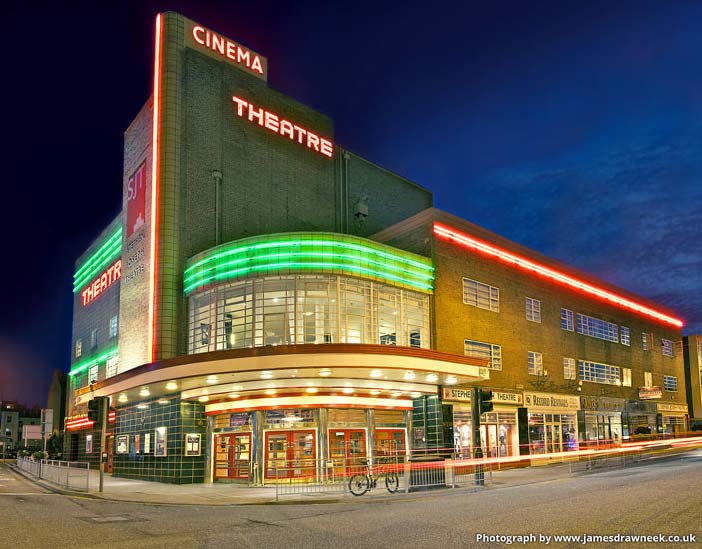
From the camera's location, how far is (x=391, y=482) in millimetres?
23688

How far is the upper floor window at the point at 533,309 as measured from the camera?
4225 centimetres

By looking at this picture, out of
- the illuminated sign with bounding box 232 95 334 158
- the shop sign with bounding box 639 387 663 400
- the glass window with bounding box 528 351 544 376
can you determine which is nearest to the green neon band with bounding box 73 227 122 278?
the illuminated sign with bounding box 232 95 334 158

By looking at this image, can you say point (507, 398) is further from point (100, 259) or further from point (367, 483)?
point (100, 259)

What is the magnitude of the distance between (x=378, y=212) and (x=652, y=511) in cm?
3801

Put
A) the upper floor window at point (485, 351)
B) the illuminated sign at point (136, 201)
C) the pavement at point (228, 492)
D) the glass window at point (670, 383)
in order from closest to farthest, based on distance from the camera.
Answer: the pavement at point (228, 492)
the upper floor window at point (485, 351)
the illuminated sign at point (136, 201)
the glass window at point (670, 383)

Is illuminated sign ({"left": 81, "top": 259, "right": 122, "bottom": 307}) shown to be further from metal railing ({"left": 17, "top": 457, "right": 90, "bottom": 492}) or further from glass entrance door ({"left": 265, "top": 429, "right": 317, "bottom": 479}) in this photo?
glass entrance door ({"left": 265, "top": 429, "right": 317, "bottom": 479})

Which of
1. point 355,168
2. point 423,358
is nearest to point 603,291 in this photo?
point 355,168

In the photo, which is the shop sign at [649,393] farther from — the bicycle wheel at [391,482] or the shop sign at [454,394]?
the bicycle wheel at [391,482]

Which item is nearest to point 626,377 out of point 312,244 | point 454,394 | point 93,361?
point 454,394

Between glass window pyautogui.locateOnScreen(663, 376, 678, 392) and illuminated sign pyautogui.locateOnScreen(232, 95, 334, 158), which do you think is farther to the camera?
glass window pyautogui.locateOnScreen(663, 376, 678, 392)

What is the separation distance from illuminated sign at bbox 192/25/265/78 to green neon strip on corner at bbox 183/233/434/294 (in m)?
14.8

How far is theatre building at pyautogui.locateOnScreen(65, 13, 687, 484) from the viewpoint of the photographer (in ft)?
98.6

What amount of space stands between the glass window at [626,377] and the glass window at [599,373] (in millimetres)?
885

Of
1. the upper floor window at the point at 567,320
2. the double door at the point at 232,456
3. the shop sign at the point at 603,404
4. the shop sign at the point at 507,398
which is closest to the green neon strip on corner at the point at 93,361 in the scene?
the double door at the point at 232,456
